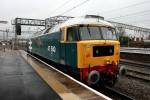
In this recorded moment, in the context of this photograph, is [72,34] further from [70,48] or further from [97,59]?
[97,59]

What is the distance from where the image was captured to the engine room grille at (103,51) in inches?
467

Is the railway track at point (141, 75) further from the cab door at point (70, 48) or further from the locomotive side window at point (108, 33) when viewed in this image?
the cab door at point (70, 48)

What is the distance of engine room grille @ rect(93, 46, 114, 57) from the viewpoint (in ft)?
38.9

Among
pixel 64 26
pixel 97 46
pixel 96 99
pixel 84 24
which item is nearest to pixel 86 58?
pixel 97 46

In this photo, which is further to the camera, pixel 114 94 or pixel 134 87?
pixel 134 87

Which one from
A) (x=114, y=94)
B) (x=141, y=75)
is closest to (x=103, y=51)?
(x=114, y=94)

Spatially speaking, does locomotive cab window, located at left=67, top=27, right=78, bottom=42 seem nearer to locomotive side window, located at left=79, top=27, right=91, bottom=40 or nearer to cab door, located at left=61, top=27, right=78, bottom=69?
cab door, located at left=61, top=27, right=78, bottom=69

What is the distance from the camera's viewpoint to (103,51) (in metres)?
12.1

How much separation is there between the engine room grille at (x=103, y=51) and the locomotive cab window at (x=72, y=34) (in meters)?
1.02

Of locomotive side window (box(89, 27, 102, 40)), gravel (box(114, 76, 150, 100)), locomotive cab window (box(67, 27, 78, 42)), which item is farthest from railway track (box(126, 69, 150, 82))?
locomotive cab window (box(67, 27, 78, 42))

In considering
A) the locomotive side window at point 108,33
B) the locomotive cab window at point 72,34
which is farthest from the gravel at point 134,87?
the locomotive cab window at point 72,34

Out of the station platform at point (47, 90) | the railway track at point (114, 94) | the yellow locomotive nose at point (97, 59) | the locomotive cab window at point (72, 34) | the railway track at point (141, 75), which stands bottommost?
the railway track at point (114, 94)

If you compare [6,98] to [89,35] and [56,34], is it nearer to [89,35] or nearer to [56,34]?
[89,35]

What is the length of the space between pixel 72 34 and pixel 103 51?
1.64 m
